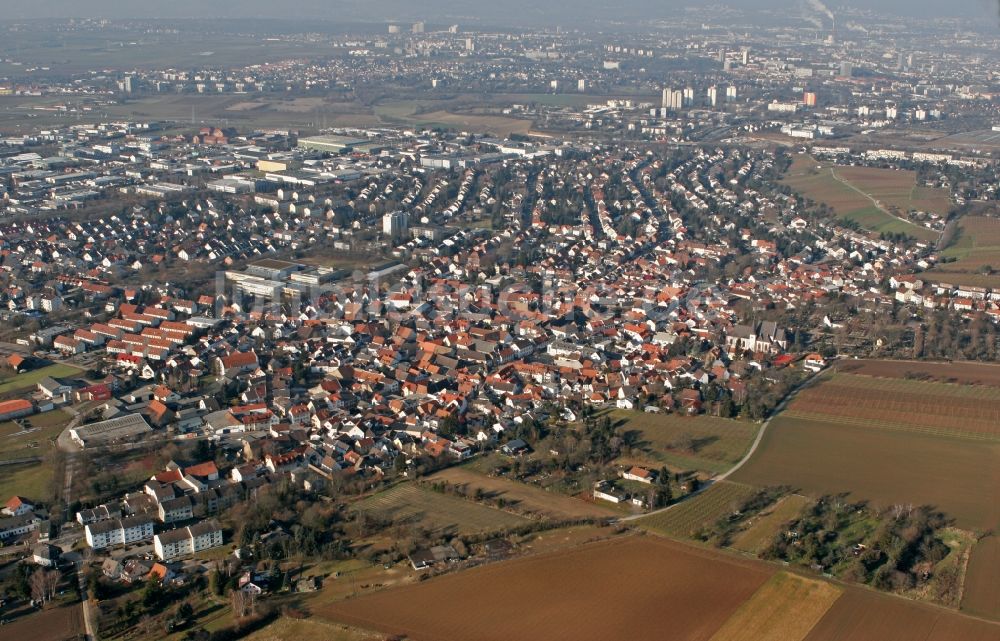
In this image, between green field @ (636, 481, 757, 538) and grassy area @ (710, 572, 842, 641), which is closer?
grassy area @ (710, 572, 842, 641)

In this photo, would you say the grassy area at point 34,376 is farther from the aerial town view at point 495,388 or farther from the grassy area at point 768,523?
the grassy area at point 768,523

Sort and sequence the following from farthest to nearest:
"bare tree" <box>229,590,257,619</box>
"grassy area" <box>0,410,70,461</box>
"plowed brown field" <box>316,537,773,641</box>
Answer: "grassy area" <box>0,410,70,461</box>
"bare tree" <box>229,590,257,619</box>
"plowed brown field" <box>316,537,773,641</box>

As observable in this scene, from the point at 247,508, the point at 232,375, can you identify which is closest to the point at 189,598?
the point at 247,508

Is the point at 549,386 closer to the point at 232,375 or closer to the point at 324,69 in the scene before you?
the point at 232,375

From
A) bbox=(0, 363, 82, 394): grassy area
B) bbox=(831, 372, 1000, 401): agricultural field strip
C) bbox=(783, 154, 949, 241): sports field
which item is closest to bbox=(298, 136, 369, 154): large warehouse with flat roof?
bbox=(783, 154, 949, 241): sports field

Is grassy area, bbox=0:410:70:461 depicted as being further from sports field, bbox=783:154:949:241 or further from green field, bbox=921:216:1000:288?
sports field, bbox=783:154:949:241

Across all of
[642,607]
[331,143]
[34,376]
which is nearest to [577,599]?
[642,607]
